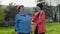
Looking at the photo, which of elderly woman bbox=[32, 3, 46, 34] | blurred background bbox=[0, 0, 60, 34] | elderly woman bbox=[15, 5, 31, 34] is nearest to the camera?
elderly woman bbox=[15, 5, 31, 34]

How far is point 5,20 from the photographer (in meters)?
36.6

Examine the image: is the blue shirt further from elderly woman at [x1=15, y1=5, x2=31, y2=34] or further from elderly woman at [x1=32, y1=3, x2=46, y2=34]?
elderly woman at [x1=32, y1=3, x2=46, y2=34]

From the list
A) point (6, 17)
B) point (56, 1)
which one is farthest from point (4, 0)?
point (56, 1)

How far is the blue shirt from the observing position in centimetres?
697

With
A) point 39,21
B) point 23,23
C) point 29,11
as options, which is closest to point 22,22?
point 23,23

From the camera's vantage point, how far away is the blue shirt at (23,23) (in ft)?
22.9

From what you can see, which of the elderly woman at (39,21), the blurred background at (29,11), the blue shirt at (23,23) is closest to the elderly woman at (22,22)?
the blue shirt at (23,23)

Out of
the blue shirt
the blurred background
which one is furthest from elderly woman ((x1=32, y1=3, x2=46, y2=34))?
the blurred background

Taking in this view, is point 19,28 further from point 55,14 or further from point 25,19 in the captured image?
point 55,14

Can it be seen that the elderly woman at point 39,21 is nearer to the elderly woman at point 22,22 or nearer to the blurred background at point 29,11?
the elderly woman at point 22,22

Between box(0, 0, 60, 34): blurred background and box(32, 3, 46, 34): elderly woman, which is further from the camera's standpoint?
box(0, 0, 60, 34): blurred background

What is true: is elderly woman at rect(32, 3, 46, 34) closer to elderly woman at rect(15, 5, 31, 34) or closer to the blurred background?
elderly woman at rect(15, 5, 31, 34)

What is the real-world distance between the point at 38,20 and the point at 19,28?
0.56 metres

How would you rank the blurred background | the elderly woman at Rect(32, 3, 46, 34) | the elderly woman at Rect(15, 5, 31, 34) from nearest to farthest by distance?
the elderly woman at Rect(15, 5, 31, 34) < the elderly woman at Rect(32, 3, 46, 34) < the blurred background
